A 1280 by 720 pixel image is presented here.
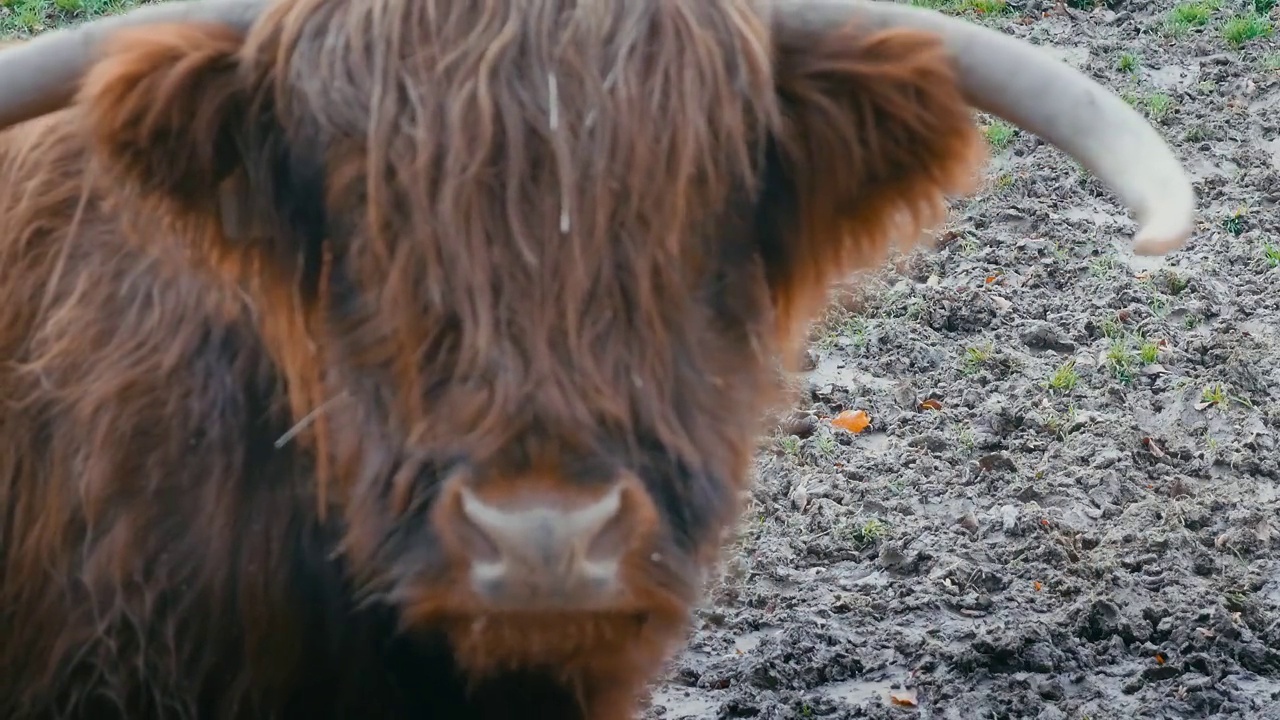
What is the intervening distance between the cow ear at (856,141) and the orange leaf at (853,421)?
99.9 inches

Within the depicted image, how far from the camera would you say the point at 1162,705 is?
4.14 meters

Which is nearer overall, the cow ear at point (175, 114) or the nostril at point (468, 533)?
the nostril at point (468, 533)

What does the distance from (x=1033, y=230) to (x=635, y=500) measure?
442cm

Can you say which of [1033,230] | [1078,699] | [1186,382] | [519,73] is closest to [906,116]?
[519,73]

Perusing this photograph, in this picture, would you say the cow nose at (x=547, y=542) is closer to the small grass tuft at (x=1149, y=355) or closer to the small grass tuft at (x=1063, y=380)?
the small grass tuft at (x=1063, y=380)

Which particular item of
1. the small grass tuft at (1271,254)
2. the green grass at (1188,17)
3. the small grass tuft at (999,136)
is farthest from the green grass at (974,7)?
the small grass tuft at (1271,254)

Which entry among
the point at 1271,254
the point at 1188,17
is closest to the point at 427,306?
the point at 1271,254

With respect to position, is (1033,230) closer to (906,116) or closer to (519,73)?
(906,116)

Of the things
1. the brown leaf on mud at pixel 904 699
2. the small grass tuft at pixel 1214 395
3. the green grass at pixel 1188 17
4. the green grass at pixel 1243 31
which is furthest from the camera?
the green grass at pixel 1188 17

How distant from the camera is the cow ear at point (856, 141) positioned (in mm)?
2617

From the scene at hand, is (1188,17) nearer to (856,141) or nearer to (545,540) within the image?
(856,141)

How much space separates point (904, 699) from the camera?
13.9 feet

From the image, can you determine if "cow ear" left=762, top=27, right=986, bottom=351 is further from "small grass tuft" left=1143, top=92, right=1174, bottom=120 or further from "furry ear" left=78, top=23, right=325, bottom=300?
"small grass tuft" left=1143, top=92, right=1174, bottom=120

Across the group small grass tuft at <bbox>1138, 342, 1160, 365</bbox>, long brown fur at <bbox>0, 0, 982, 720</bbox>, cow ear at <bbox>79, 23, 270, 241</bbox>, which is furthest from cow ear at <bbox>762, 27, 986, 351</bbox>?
small grass tuft at <bbox>1138, 342, 1160, 365</bbox>
